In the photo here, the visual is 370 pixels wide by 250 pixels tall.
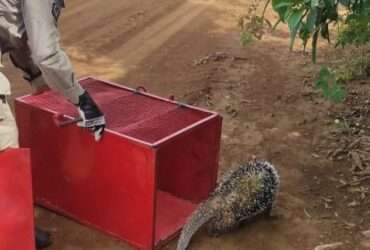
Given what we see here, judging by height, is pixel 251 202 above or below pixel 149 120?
below

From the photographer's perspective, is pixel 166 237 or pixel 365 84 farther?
pixel 365 84

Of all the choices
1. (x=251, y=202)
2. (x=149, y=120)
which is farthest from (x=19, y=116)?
(x=251, y=202)

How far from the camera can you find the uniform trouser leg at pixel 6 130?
3.42 metres

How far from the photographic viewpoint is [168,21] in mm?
9219

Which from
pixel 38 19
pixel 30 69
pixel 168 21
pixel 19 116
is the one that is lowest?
pixel 168 21

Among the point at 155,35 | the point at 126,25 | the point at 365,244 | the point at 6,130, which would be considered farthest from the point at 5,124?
the point at 126,25

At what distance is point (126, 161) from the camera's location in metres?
3.89

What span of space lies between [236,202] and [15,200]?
4.30 ft

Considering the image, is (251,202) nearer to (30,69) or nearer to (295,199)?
(295,199)

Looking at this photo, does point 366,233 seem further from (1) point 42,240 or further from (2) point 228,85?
(2) point 228,85

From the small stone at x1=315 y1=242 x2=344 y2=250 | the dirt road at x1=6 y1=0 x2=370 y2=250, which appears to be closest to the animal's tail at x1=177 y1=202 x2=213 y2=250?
the dirt road at x1=6 y1=0 x2=370 y2=250

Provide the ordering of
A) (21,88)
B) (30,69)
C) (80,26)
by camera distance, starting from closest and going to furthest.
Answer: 1. (30,69)
2. (21,88)
3. (80,26)

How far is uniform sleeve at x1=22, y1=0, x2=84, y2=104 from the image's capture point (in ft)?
11.3

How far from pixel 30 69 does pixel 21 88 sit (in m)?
2.52
